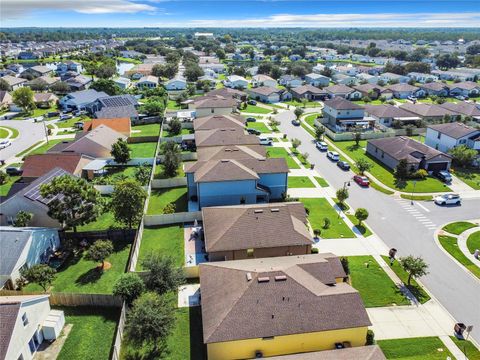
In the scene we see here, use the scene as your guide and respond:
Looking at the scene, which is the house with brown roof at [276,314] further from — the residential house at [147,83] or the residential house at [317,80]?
the residential house at [317,80]

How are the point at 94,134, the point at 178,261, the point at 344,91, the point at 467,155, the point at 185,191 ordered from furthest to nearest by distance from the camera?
the point at 344,91
the point at 94,134
the point at 467,155
the point at 185,191
the point at 178,261

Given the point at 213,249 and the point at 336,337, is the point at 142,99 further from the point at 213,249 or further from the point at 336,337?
the point at 336,337

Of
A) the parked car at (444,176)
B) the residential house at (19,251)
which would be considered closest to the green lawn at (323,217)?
the parked car at (444,176)

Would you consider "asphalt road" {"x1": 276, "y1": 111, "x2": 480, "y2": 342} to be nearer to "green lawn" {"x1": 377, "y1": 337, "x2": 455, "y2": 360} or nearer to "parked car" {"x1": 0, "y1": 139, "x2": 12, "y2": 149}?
"green lawn" {"x1": 377, "y1": 337, "x2": 455, "y2": 360}

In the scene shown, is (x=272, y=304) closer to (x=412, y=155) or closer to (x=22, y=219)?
(x=22, y=219)

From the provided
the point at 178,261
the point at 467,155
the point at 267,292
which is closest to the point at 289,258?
the point at 267,292

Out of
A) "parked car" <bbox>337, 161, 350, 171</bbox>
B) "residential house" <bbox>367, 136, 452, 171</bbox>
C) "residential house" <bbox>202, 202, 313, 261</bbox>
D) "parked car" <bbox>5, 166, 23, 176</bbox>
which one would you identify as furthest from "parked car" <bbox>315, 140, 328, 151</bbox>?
"parked car" <bbox>5, 166, 23, 176</bbox>
